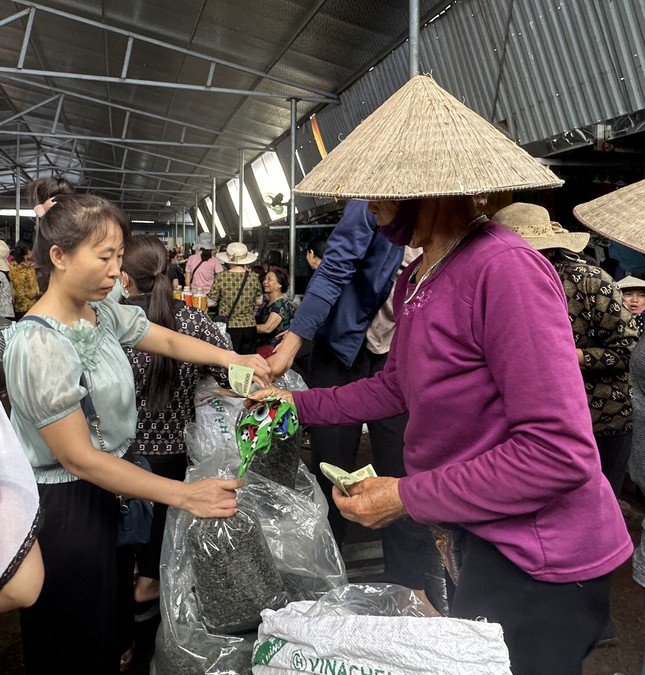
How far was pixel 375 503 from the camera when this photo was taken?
1304 mm

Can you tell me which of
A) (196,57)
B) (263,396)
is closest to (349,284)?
(263,396)

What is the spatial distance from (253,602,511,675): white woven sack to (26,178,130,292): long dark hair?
3.68ft

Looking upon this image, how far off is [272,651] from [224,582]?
34 centimetres

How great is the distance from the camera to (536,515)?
119 cm

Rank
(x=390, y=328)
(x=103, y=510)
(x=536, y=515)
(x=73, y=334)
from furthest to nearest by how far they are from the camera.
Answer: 1. (x=390, y=328)
2. (x=103, y=510)
3. (x=73, y=334)
4. (x=536, y=515)

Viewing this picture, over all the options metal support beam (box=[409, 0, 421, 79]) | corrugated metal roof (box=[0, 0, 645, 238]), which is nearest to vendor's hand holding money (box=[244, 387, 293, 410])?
metal support beam (box=[409, 0, 421, 79])

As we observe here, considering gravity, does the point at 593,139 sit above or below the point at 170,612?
above

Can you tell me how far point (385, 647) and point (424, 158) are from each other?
3.03ft

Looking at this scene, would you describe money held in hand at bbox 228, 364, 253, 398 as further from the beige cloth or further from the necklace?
the beige cloth

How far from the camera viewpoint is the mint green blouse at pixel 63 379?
1.52 metres

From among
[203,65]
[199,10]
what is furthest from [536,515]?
[203,65]

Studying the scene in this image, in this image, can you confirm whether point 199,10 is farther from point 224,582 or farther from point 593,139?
point 224,582

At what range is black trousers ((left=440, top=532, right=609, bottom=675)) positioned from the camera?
1.22 metres

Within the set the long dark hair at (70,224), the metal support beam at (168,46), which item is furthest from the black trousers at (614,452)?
the metal support beam at (168,46)
